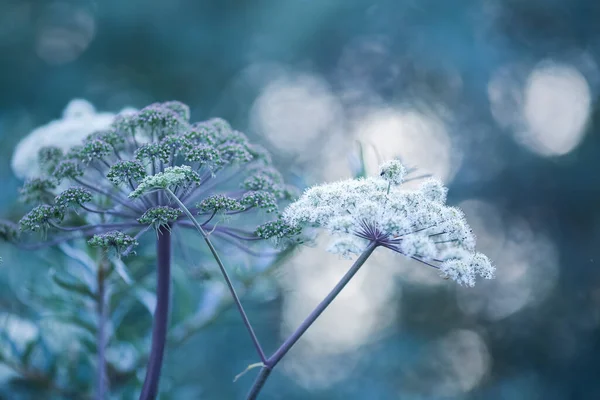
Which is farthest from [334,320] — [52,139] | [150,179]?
[150,179]

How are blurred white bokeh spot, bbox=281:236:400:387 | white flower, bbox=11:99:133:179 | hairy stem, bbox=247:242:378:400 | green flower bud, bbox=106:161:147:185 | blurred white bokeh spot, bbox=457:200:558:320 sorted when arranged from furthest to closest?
blurred white bokeh spot, bbox=457:200:558:320
blurred white bokeh spot, bbox=281:236:400:387
white flower, bbox=11:99:133:179
green flower bud, bbox=106:161:147:185
hairy stem, bbox=247:242:378:400

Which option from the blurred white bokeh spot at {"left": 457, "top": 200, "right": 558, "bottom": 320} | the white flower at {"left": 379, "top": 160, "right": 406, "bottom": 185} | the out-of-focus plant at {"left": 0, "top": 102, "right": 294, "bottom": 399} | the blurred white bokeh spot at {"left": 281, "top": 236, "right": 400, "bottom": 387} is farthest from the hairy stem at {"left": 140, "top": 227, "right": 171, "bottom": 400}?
the blurred white bokeh spot at {"left": 457, "top": 200, "right": 558, "bottom": 320}

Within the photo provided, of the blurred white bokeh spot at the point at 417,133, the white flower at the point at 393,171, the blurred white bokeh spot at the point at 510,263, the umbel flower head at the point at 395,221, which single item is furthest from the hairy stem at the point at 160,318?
the blurred white bokeh spot at the point at 510,263

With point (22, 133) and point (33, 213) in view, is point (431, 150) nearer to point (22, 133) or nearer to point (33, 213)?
point (22, 133)

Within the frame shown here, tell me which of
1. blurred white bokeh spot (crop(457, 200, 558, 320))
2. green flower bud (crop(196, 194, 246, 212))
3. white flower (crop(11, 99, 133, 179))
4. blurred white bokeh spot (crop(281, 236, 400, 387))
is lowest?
green flower bud (crop(196, 194, 246, 212))

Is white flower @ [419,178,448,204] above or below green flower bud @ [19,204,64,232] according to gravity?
above

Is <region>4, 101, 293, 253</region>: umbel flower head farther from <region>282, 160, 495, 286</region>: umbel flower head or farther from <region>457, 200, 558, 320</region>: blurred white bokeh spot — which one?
<region>457, 200, 558, 320</region>: blurred white bokeh spot

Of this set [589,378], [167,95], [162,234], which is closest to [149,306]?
[162,234]

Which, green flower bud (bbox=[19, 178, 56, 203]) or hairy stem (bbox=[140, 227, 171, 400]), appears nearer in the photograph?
hairy stem (bbox=[140, 227, 171, 400])

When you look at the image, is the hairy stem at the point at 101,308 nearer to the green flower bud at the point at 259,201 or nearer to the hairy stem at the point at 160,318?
the hairy stem at the point at 160,318
